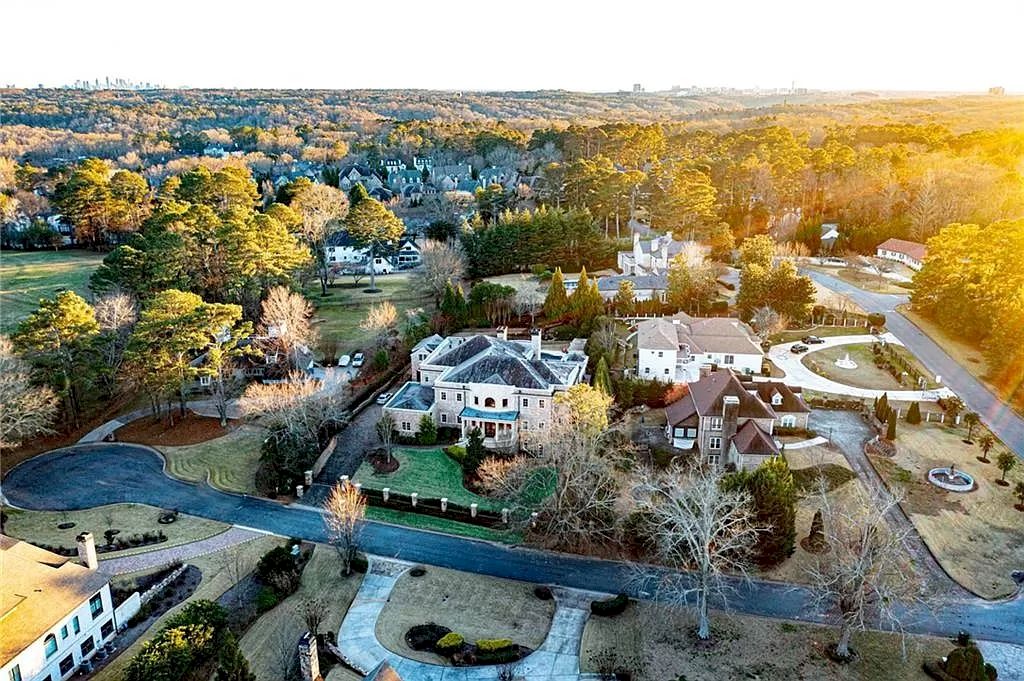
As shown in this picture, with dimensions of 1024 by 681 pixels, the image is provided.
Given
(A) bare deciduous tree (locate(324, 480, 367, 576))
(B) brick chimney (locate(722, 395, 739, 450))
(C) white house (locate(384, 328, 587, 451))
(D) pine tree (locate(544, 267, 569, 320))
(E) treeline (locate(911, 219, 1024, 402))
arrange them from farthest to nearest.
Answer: (D) pine tree (locate(544, 267, 569, 320)), (E) treeline (locate(911, 219, 1024, 402)), (C) white house (locate(384, 328, 587, 451)), (B) brick chimney (locate(722, 395, 739, 450)), (A) bare deciduous tree (locate(324, 480, 367, 576))

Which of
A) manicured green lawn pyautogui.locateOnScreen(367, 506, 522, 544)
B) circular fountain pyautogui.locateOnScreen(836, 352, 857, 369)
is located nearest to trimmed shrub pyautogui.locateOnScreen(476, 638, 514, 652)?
manicured green lawn pyautogui.locateOnScreen(367, 506, 522, 544)

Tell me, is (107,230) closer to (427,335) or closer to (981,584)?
(427,335)

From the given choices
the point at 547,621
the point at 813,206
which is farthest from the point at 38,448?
the point at 813,206

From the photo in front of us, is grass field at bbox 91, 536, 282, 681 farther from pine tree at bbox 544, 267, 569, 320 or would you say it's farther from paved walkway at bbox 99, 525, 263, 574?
pine tree at bbox 544, 267, 569, 320

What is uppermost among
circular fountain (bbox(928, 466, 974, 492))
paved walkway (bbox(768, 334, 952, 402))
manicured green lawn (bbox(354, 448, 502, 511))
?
paved walkway (bbox(768, 334, 952, 402))

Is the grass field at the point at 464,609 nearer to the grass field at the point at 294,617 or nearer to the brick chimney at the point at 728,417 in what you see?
the grass field at the point at 294,617

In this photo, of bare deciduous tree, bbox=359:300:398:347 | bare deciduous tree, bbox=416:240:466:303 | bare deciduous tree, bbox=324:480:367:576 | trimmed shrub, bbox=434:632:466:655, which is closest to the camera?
trimmed shrub, bbox=434:632:466:655

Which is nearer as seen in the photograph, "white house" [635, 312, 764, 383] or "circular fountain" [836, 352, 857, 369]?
"white house" [635, 312, 764, 383]

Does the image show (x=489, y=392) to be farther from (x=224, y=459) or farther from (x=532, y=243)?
(x=532, y=243)

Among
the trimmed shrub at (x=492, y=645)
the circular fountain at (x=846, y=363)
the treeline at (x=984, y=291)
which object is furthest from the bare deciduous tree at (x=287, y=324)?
the treeline at (x=984, y=291)
